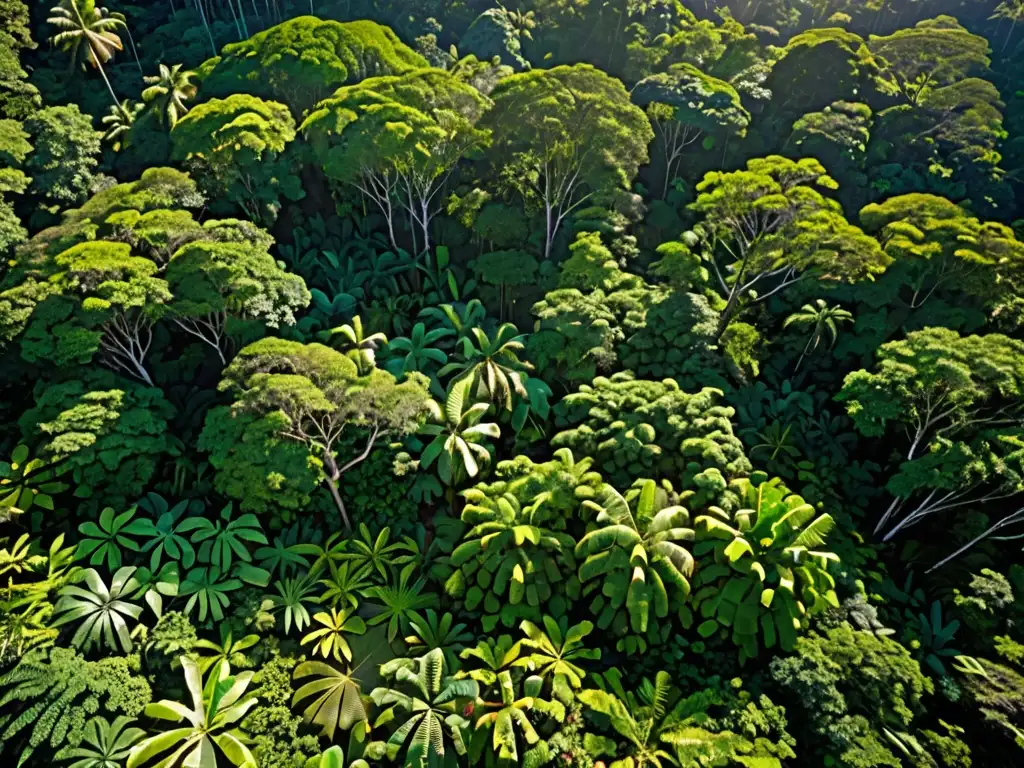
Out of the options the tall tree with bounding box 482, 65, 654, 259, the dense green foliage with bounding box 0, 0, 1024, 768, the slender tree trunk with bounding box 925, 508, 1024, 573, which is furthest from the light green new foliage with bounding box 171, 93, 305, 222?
the slender tree trunk with bounding box 925, 508, 1024, 573

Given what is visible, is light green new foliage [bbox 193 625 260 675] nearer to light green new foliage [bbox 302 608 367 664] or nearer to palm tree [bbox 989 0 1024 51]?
light green new foliage [bbox 302 608 367 664]

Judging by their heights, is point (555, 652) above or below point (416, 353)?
below

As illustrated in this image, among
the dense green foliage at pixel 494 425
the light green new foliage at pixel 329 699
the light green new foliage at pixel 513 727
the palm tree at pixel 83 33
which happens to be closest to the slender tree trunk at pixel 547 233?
the dense green foliage at pixel 494 425

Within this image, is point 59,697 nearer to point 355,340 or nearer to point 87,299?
point 87,299

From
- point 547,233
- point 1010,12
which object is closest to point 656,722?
point 547,233

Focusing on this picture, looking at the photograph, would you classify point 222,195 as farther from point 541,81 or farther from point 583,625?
point 583,625

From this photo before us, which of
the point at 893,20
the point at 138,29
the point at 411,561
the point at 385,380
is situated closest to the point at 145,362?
the point at 385,380

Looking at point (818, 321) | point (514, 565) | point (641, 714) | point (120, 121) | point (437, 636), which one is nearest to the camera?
point (641, 714)
